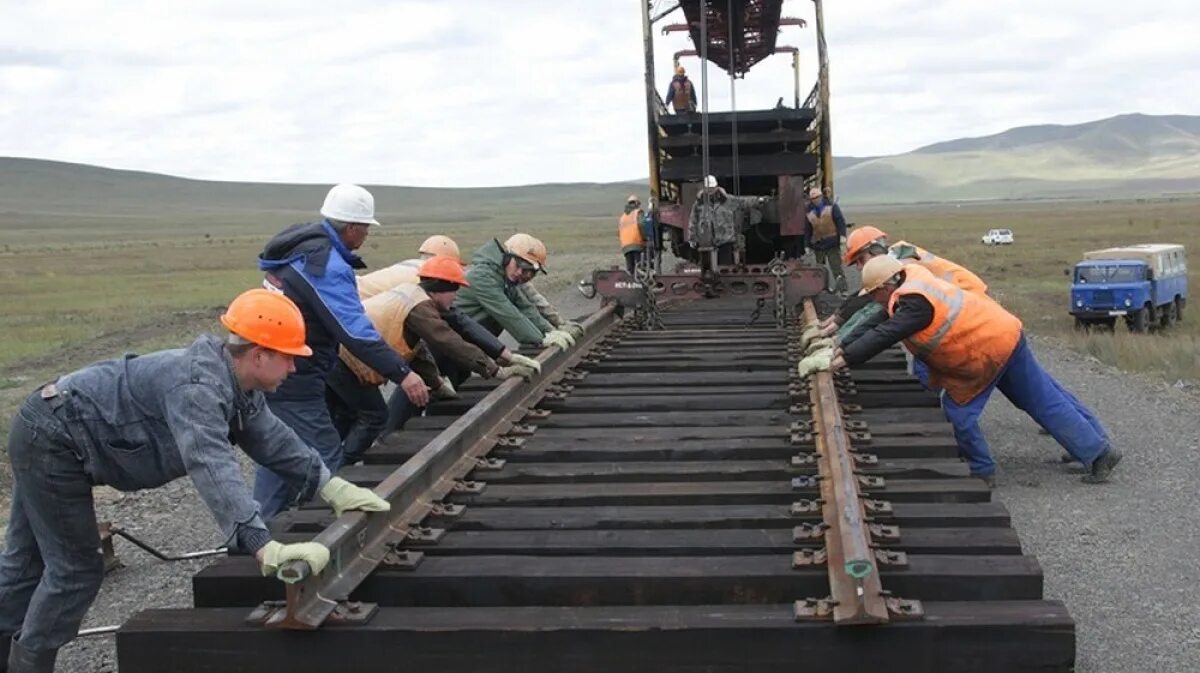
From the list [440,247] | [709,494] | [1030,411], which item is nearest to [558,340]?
[440,247]

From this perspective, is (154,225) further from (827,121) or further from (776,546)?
(776,546)

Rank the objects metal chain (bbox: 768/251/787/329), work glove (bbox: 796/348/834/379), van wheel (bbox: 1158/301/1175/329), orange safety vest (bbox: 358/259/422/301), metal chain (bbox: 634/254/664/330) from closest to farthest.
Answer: work glove (bbox: 796/348/834/379), orange safety vest (bbox: 358/259/422/301), metal chain (bbox: 634/254/664/330), metal chain (bbox: 768/251/787/329), van wheel (bbox: 1158/301/1175/329)

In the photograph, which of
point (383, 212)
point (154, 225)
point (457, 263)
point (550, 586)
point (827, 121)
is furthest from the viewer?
point (383, 212)

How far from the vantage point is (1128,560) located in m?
5.57

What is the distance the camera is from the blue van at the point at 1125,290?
57.9ft

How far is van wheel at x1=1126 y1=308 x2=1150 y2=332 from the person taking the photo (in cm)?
1778

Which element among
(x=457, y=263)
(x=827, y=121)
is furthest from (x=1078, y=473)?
(x=827, y=121)

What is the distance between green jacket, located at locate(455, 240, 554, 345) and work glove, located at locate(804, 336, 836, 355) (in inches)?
73.4

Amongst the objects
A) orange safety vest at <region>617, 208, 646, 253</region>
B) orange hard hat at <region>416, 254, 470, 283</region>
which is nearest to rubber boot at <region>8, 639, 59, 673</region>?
orange hard hat at <region>416, 254, 470, 283</region>

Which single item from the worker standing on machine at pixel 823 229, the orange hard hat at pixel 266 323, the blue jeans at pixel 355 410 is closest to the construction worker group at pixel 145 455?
the orange hard hat at pixel 266 323

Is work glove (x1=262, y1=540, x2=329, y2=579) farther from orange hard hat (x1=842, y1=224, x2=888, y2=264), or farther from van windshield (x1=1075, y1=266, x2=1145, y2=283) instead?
van windshield (x1=1075, y1=266, x2=1145, y2=283)

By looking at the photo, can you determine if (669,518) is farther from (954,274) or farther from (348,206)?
(954,274)

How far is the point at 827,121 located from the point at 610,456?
8694 mm

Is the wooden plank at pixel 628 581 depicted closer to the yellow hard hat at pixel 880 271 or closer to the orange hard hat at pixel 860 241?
the yellow hard hat at pixel 880 271
